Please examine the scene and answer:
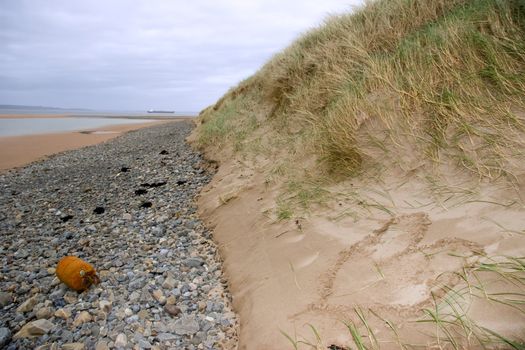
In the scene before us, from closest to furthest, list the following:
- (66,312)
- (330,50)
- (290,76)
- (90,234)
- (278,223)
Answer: (66,312) → (278,223) → (90,234) → (330,50) → (290,76)

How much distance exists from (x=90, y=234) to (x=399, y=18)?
6350mm

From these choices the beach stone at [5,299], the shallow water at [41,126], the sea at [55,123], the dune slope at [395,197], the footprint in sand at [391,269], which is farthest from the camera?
the sea at [55,123]

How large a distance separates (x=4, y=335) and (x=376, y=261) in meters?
3.07

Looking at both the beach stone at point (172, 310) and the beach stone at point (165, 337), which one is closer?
the beach stone at point (165, 337)

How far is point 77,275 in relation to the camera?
3135 mm

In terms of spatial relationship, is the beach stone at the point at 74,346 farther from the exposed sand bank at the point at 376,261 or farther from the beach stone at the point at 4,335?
the exposed sand bank at the point at 376,261

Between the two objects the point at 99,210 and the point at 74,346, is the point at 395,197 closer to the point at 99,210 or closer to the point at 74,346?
the point at 74,346

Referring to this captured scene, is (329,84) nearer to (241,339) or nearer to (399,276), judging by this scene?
(399,276)

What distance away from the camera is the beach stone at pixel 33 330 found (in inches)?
103

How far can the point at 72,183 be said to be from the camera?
727 centimetres

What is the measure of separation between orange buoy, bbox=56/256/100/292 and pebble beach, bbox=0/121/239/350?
73 mm

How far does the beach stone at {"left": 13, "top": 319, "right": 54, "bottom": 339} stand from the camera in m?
2.62

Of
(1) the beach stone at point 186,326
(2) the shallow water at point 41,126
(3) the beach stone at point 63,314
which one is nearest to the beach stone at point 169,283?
(1) the beach stone at point 186,326

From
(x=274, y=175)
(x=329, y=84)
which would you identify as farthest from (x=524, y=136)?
(x=329, y=84)
